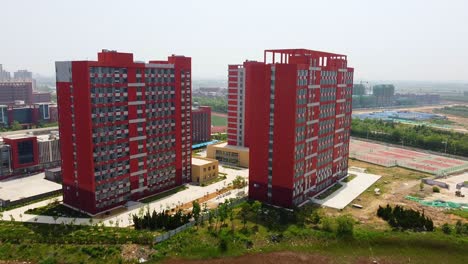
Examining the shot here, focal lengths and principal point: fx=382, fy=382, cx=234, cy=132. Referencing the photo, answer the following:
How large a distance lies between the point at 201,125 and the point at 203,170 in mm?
42479

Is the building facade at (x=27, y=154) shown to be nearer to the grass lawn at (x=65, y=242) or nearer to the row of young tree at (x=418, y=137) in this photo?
the grass lawn at (x=65, y=242)

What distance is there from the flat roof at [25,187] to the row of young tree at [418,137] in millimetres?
101398

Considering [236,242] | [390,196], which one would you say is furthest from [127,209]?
[390,196]

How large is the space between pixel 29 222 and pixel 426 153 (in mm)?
104483

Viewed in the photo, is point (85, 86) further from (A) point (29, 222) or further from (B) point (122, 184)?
(A) point (29, 222)

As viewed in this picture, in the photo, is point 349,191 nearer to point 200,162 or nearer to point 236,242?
point 200,162

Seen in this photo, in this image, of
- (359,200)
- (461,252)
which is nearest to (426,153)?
(359,200)

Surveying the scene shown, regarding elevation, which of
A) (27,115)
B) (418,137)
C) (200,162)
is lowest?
(200,162)

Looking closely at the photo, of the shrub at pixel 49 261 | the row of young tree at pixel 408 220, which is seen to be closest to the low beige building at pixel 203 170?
the row of young tree at pixel 408 220

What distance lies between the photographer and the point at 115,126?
5866cm

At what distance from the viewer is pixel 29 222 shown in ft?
178

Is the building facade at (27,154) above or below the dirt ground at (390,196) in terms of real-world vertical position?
above

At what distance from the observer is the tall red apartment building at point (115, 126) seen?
55.6m

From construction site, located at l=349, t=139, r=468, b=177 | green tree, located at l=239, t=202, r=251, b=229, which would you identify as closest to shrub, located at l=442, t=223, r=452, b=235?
green tree, located at l=239, t=202, r=251, b=229
